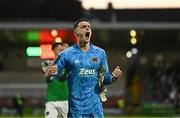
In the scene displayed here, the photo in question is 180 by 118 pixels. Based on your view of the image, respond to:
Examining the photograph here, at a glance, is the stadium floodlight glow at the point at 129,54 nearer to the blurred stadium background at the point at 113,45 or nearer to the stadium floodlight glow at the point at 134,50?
the blurred stadium background at the point at 113,45

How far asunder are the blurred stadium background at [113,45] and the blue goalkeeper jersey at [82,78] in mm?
20894

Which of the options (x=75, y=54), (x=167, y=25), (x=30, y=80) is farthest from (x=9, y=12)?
(x=75, y=54)

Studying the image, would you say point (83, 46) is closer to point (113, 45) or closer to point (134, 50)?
point (134, 50)

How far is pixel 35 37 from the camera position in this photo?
111 feet

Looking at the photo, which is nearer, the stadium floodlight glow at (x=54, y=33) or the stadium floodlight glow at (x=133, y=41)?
the stadium floodlight glow at (x=54, y=33)

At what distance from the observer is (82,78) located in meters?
7.50

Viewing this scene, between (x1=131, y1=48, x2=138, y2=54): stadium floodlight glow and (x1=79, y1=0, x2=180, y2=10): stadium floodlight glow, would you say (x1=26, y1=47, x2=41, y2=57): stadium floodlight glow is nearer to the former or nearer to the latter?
(x1=79, y1=0, x2=180, y2=10): stadium floodlight glow

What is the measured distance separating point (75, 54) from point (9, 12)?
25.6 meters

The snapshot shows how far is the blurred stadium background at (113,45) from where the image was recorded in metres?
31.1

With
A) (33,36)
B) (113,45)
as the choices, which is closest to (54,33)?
(33,36)

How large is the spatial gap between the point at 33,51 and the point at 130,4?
249 inches

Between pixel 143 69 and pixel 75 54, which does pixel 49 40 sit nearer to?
pixel 143 69

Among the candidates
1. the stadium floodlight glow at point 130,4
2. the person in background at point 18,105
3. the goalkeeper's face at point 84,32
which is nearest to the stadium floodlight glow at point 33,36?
the stadium floodlight glow at point 130,4

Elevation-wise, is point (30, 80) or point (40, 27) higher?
point (40, 27)
